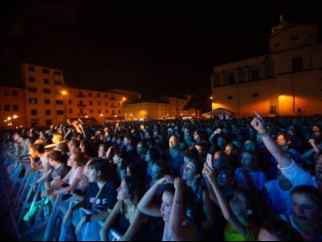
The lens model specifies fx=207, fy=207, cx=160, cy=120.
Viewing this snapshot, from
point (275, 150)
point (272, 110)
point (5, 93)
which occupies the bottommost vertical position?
point (275, 150)

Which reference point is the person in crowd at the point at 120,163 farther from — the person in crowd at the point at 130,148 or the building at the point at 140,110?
the building at the point at 140,110

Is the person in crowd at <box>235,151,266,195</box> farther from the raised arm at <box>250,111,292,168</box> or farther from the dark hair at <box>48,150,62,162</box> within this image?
the dark hair at <box>48,150,62,162</box>

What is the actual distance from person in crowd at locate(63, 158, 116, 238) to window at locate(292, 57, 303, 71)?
42967mm

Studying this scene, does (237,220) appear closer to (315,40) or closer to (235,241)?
(235,241)

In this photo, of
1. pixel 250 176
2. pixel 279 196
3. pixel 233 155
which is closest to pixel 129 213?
pixel 279 196

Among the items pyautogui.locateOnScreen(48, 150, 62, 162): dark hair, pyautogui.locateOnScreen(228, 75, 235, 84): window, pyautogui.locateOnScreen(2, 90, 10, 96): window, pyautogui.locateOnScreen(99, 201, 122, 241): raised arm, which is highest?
pyautogui.locateOnScreen(228, 75, 235, 84): window

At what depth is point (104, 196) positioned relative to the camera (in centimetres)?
314

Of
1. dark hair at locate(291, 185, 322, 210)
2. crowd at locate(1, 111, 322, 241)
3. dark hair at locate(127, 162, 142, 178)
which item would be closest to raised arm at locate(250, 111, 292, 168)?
crowd at locate(1, 111, 322, 241)

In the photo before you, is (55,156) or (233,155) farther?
(233,155)

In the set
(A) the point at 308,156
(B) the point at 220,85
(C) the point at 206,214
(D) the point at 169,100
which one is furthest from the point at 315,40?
(D) the point at 169,100

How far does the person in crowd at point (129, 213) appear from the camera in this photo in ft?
8.07

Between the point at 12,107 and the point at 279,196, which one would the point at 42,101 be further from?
the point at 279,196

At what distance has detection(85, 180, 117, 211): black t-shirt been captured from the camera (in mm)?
3034

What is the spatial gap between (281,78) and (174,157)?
134 ft
